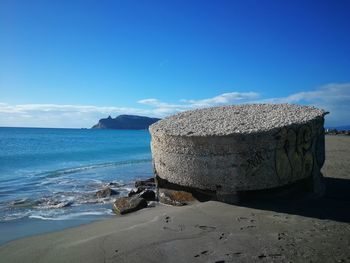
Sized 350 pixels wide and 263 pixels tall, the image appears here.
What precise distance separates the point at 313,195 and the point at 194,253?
357cm

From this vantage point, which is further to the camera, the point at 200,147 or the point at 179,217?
the point at 200,147

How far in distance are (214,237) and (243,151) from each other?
1.94 m

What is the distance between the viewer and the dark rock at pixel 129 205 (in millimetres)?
7469

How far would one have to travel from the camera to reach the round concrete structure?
620 cm

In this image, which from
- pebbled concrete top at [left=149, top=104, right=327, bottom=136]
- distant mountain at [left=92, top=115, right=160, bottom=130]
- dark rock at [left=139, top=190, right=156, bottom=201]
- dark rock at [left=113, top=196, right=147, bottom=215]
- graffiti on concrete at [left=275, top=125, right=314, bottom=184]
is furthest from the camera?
distant mountain at [left=92, top=115, right=160, bottom=130]

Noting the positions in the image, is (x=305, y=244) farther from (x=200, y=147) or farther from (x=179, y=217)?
(x=200, y=147)

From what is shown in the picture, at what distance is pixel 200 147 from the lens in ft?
21.2

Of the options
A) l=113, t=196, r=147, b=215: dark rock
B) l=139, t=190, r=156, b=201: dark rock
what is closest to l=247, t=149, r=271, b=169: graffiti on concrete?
l=113, t=196, r=147, b=215: dark rock

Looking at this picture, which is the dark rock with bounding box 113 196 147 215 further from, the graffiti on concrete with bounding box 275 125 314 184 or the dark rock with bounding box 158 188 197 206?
the graffiti on concrete with bounding box 275 125 314 184

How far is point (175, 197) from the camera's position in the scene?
7273 mm

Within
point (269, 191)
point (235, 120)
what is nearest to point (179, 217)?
point (269, 191)

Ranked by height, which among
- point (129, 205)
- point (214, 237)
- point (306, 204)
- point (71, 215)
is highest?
point (306, 204)

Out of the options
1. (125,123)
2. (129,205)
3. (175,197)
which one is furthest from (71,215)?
(125,123)

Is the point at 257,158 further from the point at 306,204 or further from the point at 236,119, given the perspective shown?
the point at 236,119
